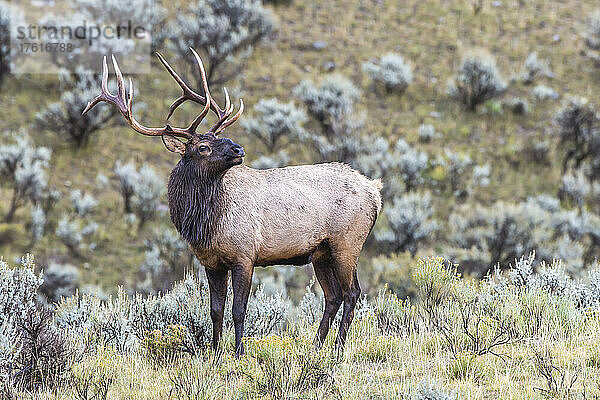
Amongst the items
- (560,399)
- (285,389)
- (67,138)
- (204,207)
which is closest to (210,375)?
(285,389)

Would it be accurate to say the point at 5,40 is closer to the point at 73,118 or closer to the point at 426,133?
the point at 73,118

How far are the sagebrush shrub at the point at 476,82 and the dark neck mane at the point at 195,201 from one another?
17.7m

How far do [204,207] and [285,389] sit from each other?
68.3 inches

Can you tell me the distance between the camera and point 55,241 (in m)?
16.0

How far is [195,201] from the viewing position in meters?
6.04

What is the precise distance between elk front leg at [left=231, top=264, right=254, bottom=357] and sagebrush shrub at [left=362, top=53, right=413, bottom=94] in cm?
1722

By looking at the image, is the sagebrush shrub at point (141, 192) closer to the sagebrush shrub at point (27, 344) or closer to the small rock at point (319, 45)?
the small rock at point (319, 45)

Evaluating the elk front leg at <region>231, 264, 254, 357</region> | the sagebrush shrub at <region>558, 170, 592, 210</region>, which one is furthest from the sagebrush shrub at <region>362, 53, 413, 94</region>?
the elk front leg at <region>231, 264, 254, 357</region>

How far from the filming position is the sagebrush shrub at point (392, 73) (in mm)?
22417

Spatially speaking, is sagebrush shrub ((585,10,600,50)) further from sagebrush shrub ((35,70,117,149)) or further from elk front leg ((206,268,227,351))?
elk front leg ((206,268,227,351))

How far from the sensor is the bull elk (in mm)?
5992

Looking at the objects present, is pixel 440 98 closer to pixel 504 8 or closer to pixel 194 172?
pixel 504 8

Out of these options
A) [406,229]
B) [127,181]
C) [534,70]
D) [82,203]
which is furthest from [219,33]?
[534,70]

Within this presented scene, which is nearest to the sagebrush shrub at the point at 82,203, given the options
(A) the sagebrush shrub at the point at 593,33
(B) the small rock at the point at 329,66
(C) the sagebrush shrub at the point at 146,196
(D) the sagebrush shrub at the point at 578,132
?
(C) the sagebrush shrub at the point at 146,196
